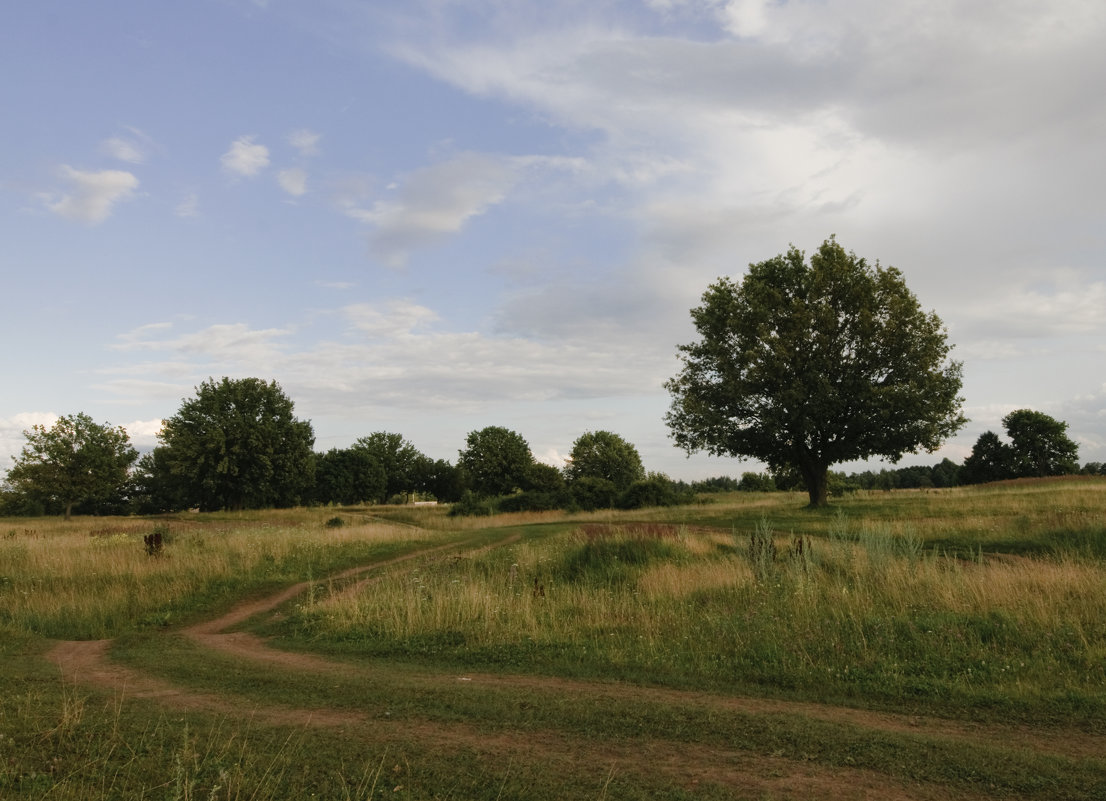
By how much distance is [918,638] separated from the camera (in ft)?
30.3

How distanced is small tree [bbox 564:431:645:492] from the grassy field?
91765 millimetres

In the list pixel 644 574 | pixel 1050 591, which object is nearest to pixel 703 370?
pixel 644 574

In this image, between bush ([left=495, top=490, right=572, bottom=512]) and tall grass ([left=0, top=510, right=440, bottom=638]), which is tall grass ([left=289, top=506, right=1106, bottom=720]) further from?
bush ([left=495, top=490, right=572, bottom=512])

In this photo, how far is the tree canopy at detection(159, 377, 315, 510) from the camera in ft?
186

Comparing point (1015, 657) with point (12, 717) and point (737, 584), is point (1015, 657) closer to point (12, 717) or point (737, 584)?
point (737, 584)

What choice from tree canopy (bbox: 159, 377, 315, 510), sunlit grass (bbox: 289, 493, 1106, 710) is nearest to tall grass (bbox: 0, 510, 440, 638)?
sunlit grass (bbox: 289, 493, 1106, 710)

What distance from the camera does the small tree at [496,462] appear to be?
308ft

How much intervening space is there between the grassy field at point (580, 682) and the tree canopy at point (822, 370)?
50.2ft

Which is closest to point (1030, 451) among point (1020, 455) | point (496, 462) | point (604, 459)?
point (1020, 455)

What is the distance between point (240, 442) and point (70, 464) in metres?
12.5

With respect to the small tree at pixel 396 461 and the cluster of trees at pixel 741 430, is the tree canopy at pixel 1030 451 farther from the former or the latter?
the small tree at pixel 396 461

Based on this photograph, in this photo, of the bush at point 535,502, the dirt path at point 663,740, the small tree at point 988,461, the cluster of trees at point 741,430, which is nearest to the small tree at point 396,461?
the cluster of trees at point 741,430

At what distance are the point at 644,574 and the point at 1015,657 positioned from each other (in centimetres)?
771

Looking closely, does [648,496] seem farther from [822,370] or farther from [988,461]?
[988,461]
